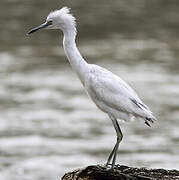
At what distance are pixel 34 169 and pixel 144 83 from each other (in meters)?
8.03

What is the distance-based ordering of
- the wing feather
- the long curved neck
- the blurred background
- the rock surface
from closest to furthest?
the rock surface
the wing feather
the long curved neck
the blurred background

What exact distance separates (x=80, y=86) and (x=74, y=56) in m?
13.9

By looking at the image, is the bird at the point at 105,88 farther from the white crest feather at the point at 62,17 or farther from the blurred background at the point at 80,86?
the blurred background at the point at 80,86

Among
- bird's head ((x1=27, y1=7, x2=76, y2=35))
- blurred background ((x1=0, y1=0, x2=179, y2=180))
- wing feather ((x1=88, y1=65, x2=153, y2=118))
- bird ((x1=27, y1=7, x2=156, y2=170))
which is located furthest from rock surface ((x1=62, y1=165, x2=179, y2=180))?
blurred background ((x1=0, y1=0, x2=179, y2=180))

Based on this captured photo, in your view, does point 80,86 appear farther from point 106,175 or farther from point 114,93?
point 106,175

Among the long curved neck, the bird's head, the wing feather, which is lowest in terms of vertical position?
the wing feather

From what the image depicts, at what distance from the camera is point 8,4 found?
122 ft

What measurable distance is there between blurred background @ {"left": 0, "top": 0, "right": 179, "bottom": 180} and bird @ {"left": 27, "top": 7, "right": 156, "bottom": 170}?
672cm

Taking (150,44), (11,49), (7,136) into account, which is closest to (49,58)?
(11,49)

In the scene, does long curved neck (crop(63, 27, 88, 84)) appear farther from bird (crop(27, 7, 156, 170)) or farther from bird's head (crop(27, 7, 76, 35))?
bird's head (crop(27, 7, 76, 35))

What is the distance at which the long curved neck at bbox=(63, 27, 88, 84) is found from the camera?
10609 millimetres

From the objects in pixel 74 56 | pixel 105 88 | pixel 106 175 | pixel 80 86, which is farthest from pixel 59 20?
pixel 80 86

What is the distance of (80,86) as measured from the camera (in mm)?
24531

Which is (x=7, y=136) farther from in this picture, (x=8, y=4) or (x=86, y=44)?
(x=8, y=4)
